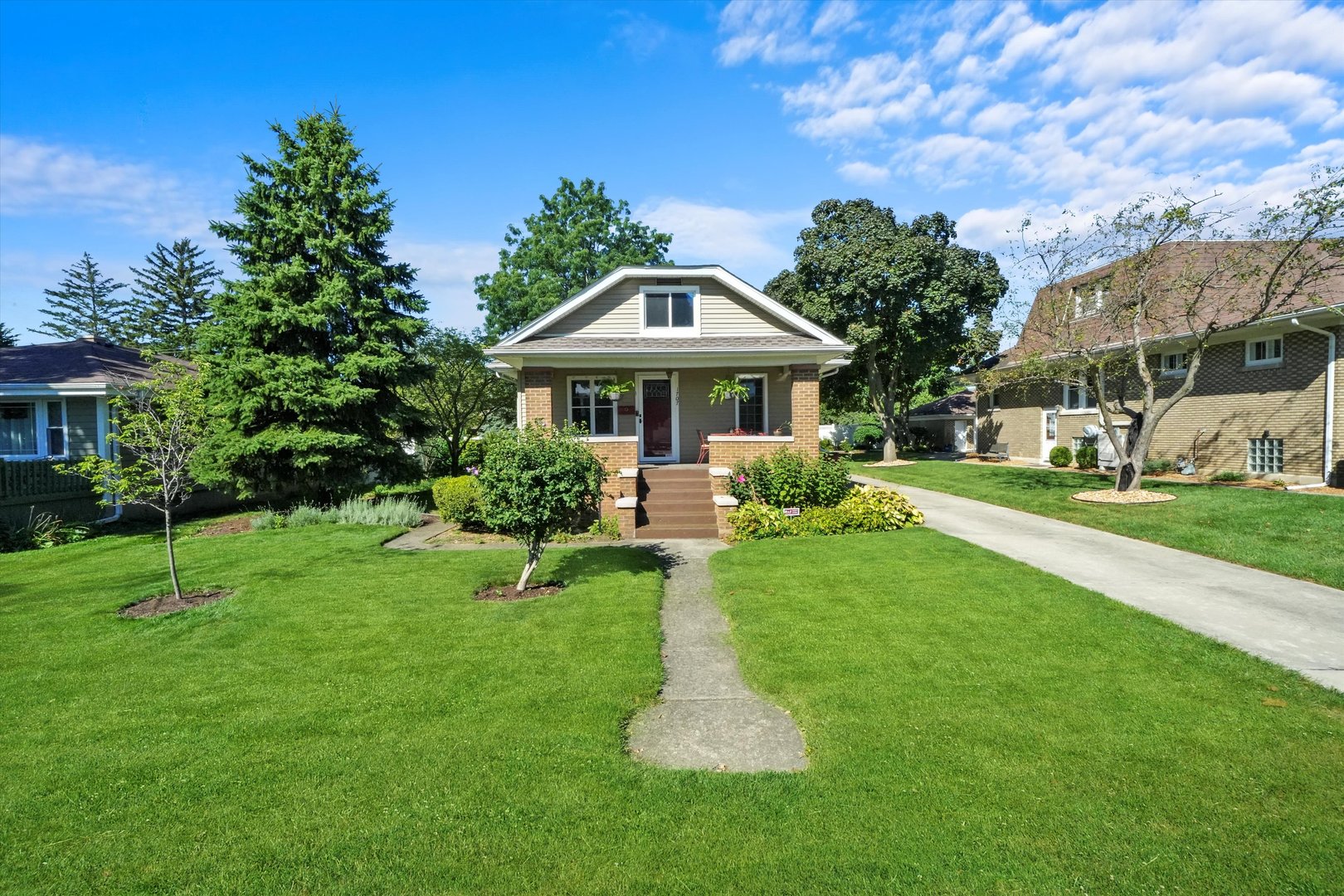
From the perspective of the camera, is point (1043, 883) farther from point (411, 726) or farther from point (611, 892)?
point (411, 726)

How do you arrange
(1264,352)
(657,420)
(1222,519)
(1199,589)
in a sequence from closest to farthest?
(1199,589)
(1222,519)
(1264,352)
(657,420)

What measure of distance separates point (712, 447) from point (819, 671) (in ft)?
27.1

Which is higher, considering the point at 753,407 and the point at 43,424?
the point at 753,407

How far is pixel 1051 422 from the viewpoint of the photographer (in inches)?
925

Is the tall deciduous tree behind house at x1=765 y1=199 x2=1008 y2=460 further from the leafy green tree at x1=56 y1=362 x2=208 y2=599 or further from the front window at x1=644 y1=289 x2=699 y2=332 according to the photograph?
the leafy green tree at x1=56 y1=362 x2=208 y2=599

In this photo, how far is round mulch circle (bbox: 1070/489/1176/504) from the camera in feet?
42.8

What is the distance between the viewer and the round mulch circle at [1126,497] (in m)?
13.0

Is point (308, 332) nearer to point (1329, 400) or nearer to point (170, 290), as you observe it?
point (1329, 400)

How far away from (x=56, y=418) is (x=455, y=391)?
35.6 ft

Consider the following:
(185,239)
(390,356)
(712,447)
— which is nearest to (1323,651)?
(712,447)

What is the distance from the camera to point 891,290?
966 inches

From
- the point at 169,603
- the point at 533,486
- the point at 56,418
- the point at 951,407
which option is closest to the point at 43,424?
the point at 56,418

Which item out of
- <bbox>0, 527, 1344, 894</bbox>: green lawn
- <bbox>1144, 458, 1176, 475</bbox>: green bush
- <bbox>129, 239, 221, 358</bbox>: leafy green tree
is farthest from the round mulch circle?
Answer: <bbox>129, 239, 221, 358</bbox>: leafy green tree

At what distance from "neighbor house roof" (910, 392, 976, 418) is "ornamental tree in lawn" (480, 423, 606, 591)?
1126 inches
